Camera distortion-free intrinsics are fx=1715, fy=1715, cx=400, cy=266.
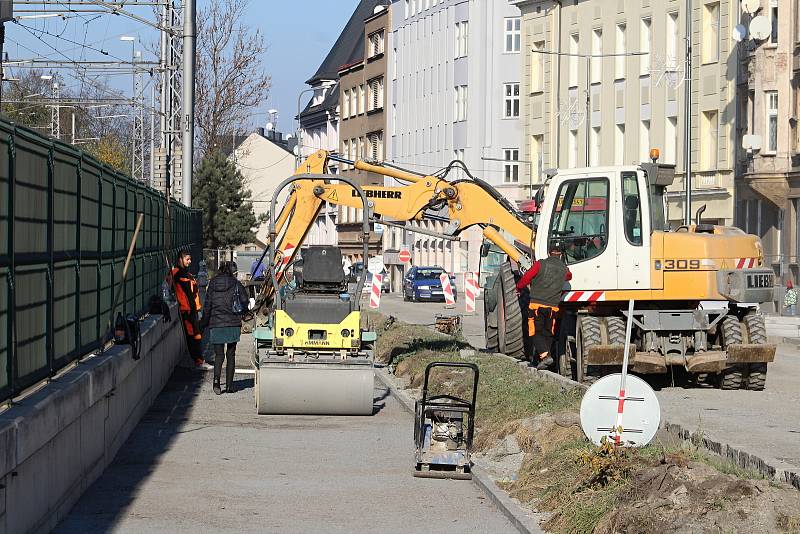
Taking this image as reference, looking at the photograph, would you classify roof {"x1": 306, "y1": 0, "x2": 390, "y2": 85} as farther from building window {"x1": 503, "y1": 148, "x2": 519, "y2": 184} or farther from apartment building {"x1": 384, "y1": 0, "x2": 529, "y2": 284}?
building window {"x1": 503, "y1": 148, "x2": 519, "y2": 184}

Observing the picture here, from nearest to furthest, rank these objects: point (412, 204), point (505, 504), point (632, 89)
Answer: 1. point (505, 504)
2. point (412, 204)
3. point (632, 89)

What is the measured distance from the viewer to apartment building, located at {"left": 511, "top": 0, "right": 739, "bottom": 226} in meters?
56.0

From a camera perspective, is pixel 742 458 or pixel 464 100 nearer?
pixel 742 458

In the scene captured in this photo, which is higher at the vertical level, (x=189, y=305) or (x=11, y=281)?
(x=11, y=281)

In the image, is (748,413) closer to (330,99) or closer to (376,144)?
(376,144)

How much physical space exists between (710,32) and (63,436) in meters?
47.7

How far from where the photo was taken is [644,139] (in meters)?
60.5

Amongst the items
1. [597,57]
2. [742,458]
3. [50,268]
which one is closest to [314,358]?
[50,268]

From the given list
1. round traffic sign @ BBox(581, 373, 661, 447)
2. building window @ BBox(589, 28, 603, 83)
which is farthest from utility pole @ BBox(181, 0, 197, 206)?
round traffic sign @ BBox(581, 373, 661, 447)

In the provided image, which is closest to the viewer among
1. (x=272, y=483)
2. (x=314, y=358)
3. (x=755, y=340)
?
(x=272, y=483)

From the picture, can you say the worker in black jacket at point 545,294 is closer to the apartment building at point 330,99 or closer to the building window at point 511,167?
the building window at point 511,167

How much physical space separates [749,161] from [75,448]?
4258cm

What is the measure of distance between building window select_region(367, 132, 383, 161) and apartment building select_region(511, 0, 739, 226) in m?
32.9

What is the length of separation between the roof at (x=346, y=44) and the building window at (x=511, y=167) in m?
36.6
